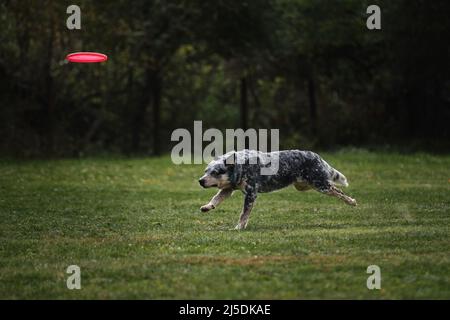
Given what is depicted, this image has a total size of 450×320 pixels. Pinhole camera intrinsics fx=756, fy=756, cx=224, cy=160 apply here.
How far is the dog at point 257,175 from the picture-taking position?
1210cm

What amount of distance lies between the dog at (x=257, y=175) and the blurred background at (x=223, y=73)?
49.1ft

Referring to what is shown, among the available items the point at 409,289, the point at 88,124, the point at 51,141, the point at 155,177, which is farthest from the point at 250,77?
the point at 409,289

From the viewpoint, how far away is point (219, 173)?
39.7 feet

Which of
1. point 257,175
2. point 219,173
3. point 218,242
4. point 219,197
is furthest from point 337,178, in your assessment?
point 218,242

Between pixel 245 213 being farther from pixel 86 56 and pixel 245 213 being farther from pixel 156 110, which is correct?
pixel 156 110

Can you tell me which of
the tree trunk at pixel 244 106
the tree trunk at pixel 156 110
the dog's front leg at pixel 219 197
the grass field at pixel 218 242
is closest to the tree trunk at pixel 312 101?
the tree trunk at pixel 244 106

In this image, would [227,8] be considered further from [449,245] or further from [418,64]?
[449,245]

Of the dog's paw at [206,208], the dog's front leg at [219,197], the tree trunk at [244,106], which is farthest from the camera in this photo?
the tree trunk at [244,106]

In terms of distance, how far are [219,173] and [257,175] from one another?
2.32ft

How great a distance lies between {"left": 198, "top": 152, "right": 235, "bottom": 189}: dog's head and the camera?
12.0 m

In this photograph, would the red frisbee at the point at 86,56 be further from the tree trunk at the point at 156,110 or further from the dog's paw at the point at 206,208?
the tree trunk at the point at 156,110

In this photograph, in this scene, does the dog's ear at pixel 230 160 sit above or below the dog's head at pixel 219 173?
above

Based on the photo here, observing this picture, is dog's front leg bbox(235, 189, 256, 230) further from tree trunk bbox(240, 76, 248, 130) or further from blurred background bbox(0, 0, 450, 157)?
tree trunk bbox(240, 76, 248, 130)
